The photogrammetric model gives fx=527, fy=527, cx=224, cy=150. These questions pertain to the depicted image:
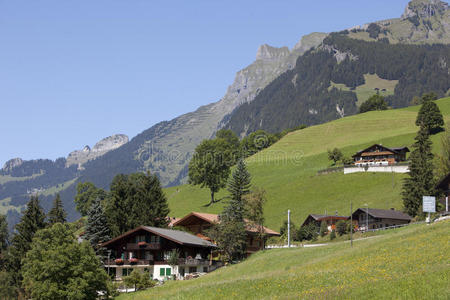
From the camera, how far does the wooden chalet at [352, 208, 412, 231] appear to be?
89.4 meters

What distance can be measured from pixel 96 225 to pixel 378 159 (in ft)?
263

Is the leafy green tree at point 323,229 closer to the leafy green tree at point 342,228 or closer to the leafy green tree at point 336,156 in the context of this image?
the leafy green tree at point 342,228

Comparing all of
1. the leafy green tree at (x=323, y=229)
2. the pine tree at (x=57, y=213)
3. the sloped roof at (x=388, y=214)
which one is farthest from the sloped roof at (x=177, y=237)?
the sloped roof at (x=388, y=214)

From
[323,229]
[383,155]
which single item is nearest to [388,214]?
[323,229]

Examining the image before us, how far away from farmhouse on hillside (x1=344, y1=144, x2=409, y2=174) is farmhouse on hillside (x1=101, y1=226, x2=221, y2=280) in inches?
2401

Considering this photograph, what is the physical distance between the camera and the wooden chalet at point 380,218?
89375 mm

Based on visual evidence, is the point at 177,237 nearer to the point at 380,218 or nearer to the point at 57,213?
the point at 57,213

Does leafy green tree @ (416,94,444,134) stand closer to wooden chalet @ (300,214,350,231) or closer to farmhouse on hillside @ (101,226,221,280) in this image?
wooden chalet @ (300,214,350,231)

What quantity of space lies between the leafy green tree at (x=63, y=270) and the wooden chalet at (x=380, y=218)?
2109 inches

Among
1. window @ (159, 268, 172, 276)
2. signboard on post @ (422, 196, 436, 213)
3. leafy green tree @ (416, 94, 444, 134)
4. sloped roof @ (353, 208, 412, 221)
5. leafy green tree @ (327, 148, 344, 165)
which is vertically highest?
leafy green tree @ (416, 94, 444, 134)

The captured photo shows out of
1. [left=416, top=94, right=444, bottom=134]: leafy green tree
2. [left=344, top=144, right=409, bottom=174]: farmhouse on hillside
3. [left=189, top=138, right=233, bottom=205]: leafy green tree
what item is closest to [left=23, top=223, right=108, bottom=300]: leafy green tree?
[left=189, top=138, right=233, bottom=205]: leafy green tree

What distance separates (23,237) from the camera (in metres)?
75.1

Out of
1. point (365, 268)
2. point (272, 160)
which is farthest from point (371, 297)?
point (272, 160)

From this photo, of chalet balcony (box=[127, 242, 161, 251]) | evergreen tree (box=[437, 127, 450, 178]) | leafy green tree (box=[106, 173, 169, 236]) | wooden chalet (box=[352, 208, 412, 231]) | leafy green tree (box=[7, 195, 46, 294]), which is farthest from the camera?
evergreen tree (box=[437, 127, 450, 178])
